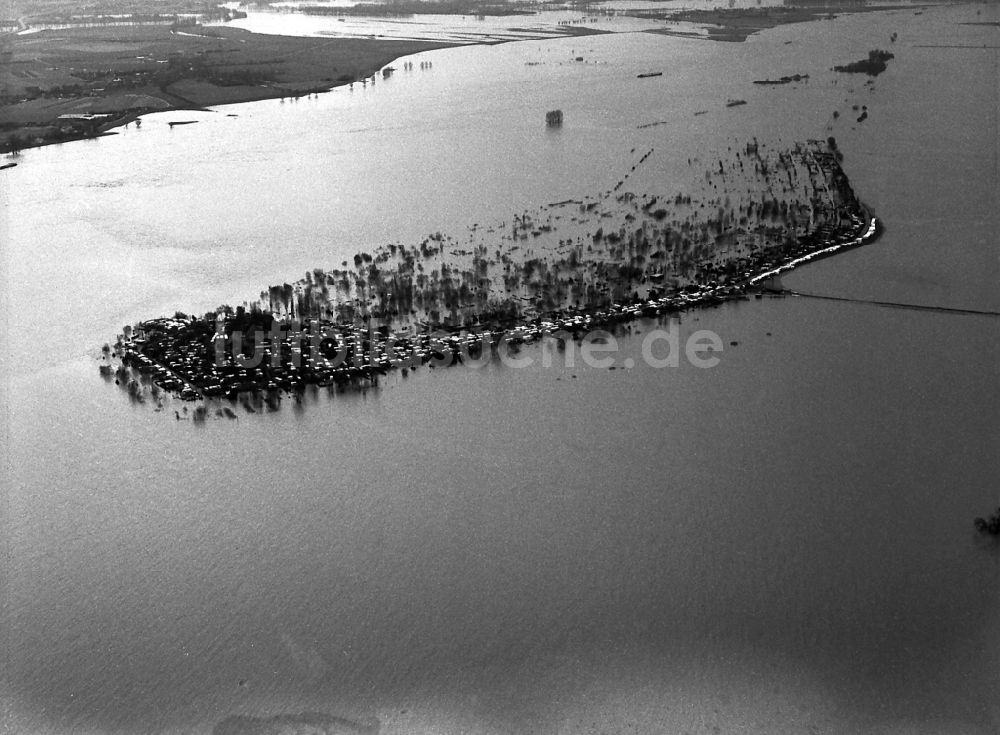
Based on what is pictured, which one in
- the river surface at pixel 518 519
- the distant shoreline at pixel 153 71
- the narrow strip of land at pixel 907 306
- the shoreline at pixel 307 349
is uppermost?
the distant shoreline at pixel 153 71

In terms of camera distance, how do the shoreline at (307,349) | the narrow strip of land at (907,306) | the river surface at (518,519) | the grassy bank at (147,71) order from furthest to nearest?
the grassy bank at (147,71) → the narrow strip of land at (907,306) → the shoreline at (307,349) → the river surface at (518,519)

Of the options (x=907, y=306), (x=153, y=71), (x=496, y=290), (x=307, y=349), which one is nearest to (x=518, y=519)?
(x=307, y=349)

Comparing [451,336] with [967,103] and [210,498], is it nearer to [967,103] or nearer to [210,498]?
[210,498]

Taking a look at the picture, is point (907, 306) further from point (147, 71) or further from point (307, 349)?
point (147, 71)

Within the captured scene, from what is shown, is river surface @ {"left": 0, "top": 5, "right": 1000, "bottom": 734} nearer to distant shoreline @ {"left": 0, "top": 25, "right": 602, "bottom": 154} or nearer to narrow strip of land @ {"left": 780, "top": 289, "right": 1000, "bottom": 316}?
narrow strip of land @ {"left": 780, "top": 289, "right": 1000, "bottom": 316}

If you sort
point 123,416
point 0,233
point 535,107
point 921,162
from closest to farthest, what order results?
point 123,416
point 0,233
point 921,162
point 535,107

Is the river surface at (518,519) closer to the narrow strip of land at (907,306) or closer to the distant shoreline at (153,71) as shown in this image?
the narrow strip of land at (907,306)

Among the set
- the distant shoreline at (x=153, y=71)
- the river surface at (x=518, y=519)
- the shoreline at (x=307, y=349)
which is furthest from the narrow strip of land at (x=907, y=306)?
the distant shoreline at (x=153, y=71)

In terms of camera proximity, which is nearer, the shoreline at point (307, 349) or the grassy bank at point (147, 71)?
the shoreline at point (307, 349)

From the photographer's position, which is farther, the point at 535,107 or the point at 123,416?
the point at 535,107

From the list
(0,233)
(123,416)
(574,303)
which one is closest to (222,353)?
(123,416)
